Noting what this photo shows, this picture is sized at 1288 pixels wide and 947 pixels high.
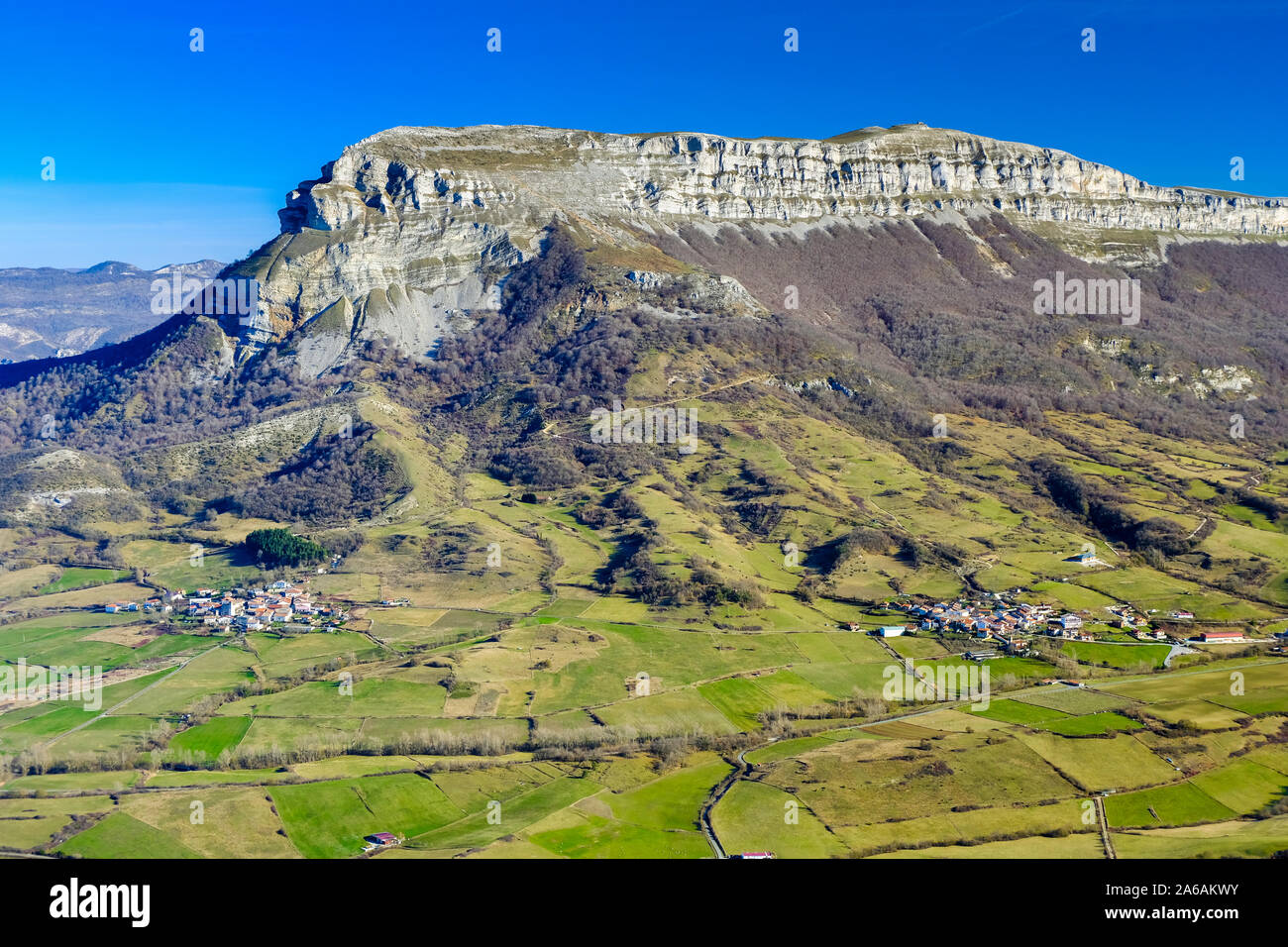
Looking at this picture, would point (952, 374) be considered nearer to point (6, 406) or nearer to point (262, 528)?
point (262, 528)

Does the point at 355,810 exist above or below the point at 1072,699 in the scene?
below

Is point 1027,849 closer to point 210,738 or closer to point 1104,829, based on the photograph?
point 1104,829

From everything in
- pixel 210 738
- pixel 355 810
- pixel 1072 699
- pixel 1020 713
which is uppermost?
pixel 210 738

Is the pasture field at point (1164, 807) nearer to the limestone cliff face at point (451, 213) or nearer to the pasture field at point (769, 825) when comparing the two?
the pasture field at point (769, 825)

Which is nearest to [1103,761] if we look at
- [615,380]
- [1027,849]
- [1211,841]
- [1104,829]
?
[1104,829]

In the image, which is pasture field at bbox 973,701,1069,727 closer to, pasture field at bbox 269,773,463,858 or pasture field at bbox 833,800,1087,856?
pasture field at bbox 833,800,1087,856

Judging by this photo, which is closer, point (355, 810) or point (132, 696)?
point (355, 810)

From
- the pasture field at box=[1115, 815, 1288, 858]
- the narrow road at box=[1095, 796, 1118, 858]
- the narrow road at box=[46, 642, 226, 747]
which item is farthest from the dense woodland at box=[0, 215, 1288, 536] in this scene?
the pasture field at box=[1115, 815, 1288, 858]

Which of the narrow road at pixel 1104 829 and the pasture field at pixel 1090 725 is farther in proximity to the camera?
the pasture field at pixel 1090 725

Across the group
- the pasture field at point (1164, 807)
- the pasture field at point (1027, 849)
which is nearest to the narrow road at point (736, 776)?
the pasture field at point (1027, 849)

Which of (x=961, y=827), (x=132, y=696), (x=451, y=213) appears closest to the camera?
(x=961, y=827)

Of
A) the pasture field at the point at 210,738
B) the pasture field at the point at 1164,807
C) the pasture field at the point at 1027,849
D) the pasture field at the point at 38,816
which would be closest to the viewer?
the pasture field at the point at 1027,849
